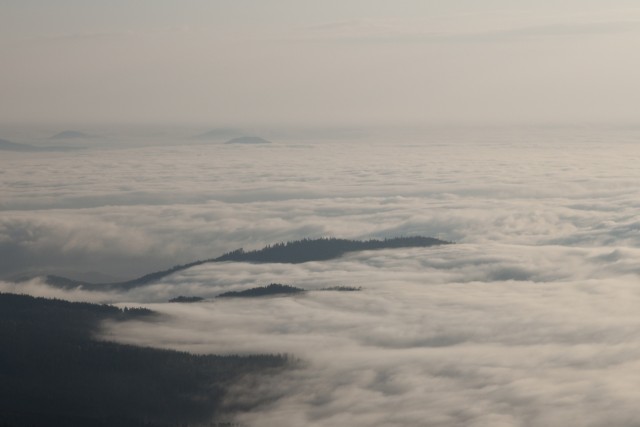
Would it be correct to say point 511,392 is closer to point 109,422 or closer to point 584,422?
point 584,422

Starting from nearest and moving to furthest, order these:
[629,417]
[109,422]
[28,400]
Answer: [629,417] < [109,422] < [28,400]

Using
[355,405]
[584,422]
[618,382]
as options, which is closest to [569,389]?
[618,382]

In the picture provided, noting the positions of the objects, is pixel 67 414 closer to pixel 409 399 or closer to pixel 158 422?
pixel 158 422

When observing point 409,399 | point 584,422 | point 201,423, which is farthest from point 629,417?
point 201,423

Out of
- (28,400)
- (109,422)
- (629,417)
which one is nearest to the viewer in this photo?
(629,417)

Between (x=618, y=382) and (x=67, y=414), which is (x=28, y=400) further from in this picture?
(x=618, y=382)

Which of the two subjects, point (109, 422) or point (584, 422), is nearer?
point (584, 422)

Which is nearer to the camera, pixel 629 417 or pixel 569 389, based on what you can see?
pixel 629 417

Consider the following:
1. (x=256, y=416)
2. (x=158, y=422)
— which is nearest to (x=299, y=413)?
(x=256, y=416)
